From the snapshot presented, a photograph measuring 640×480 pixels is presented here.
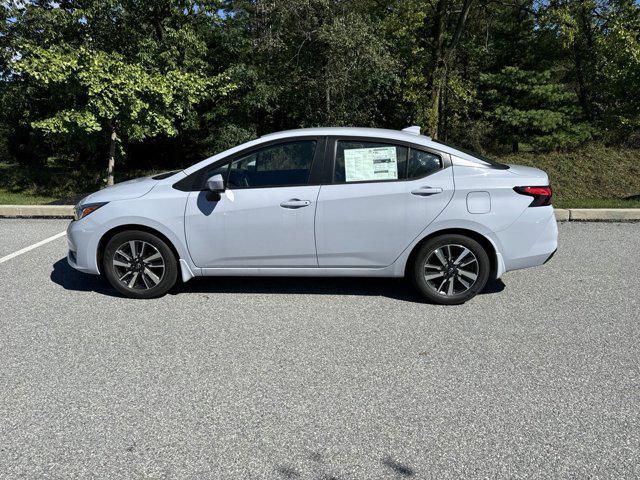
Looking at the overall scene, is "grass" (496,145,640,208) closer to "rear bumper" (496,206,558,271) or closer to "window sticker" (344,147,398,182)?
"rear bumper" (496,206,558,271)

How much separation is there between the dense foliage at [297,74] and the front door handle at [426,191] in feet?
24.1

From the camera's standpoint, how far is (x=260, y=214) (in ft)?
15.1

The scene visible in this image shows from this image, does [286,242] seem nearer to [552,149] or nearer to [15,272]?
[15,272]

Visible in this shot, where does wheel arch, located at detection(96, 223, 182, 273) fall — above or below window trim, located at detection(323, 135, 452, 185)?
below

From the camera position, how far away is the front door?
182 inches

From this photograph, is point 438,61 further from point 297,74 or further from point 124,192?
point 124,192

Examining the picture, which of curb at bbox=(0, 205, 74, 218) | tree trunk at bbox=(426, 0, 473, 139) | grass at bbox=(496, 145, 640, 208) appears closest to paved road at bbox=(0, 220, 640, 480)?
curb at bbox=(0, 205, 74, 218)

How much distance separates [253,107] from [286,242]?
1127 cm

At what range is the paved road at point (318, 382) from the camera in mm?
2574

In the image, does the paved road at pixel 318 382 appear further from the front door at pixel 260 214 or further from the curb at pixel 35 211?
the curb at pixel 35 211

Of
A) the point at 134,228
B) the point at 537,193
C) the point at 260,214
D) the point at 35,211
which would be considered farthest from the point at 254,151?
the point at 35,211

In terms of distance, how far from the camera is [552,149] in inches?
653

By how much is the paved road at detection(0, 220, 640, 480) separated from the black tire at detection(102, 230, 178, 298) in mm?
167

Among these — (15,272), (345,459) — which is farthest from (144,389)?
(15,272)
